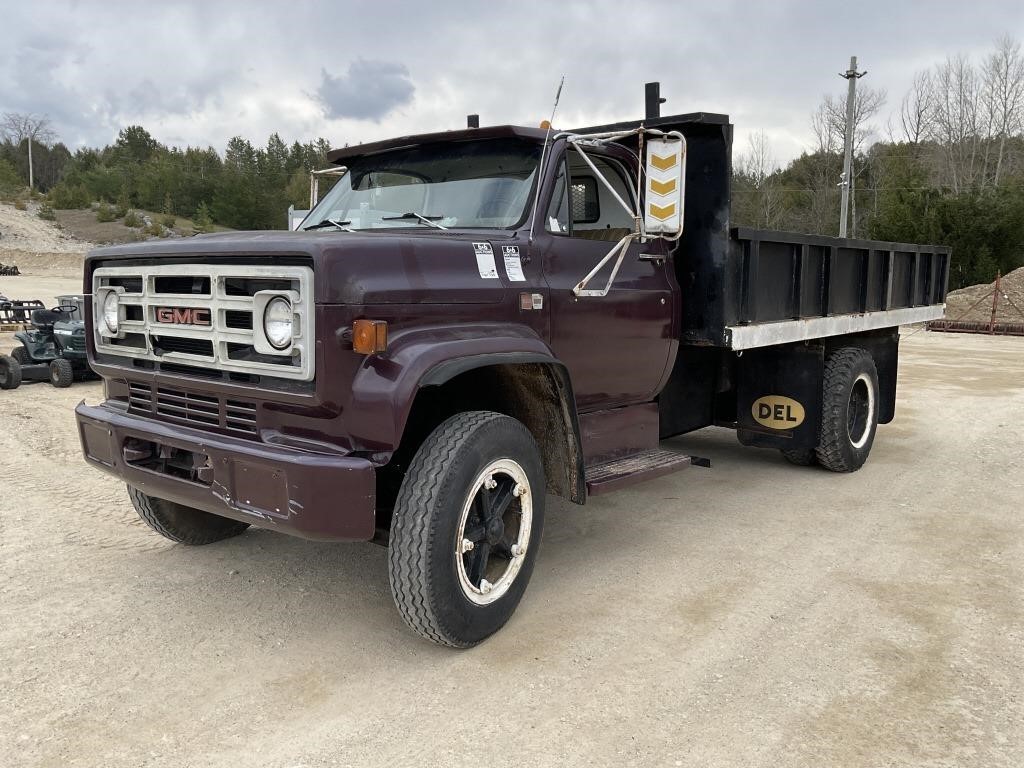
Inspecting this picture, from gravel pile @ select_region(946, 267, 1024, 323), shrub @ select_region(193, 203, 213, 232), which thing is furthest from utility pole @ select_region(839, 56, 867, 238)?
shrub @ select_region(193, 203, 213, 232)

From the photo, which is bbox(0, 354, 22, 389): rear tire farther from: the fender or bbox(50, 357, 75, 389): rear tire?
the fender

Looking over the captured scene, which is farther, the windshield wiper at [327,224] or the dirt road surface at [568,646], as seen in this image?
the windshield wiper at [327,224]

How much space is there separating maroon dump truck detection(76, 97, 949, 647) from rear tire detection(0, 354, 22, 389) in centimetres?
777

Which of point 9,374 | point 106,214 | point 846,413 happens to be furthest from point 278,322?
point 106,214

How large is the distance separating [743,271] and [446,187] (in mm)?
2099

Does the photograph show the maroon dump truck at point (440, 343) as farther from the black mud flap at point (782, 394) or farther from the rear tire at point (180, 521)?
the black mud flap at point (782, 394)

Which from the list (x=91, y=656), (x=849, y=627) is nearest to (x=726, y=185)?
(x=849, y=627)

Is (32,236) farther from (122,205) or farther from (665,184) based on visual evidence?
(665,184)

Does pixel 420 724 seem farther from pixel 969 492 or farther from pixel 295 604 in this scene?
pixel 969 492

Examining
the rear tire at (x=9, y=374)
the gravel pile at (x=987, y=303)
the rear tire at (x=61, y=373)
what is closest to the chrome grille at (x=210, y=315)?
the rear tire at (x=61, y=373)

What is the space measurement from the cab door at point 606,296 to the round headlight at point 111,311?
1998 mm

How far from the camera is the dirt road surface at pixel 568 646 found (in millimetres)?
2963

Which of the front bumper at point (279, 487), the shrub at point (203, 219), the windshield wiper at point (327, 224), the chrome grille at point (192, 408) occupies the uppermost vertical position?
the shrub at point (203, 219)

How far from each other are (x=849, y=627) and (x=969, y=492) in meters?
3.01
